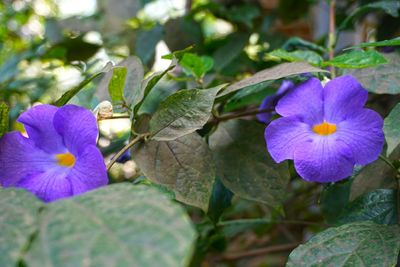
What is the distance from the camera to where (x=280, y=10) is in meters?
1.55

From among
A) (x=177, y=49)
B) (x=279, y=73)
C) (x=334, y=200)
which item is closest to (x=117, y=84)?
(x=279, y=73)

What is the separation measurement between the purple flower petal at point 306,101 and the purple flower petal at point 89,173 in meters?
0.24

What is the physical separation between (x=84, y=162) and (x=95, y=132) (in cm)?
4

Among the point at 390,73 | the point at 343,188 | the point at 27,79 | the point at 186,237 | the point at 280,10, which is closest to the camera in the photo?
the point at 186,237

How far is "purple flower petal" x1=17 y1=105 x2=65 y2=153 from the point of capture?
582 millimetres

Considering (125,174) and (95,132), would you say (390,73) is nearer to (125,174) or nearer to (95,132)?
(95,132)

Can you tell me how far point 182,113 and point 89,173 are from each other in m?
0.13

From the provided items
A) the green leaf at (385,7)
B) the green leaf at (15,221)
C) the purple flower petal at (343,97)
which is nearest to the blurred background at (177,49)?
the green leaf at (385,7)

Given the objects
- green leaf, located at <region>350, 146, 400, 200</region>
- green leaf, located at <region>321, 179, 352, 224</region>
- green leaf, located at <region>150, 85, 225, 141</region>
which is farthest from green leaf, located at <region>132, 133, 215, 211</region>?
green leaf, located at <region>321, 179, 352, 224</region>

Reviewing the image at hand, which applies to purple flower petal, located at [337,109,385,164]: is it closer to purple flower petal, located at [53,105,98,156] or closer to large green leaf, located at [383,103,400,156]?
large green leaf, located at [383,103,400,156]

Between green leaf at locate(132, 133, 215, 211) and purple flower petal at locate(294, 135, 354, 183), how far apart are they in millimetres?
109

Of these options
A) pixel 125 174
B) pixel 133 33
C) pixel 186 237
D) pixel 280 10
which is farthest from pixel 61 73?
pixel 186 237

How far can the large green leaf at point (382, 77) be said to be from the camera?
0.65m

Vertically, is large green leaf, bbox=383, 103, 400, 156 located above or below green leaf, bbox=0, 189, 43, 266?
below
